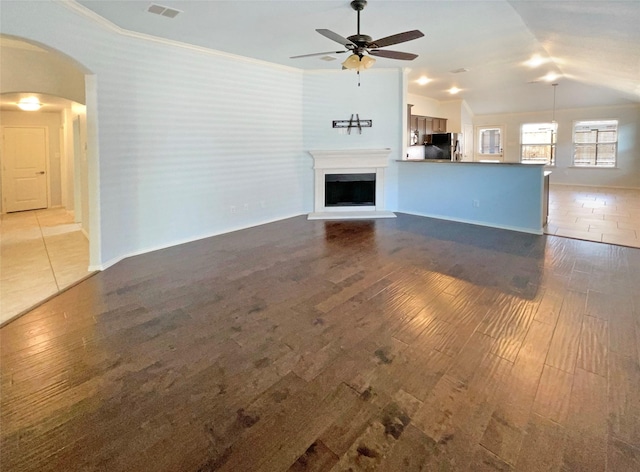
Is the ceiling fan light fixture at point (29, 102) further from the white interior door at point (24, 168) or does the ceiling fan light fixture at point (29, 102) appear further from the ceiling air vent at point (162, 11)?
the ceiling air vent at point (162, 11)

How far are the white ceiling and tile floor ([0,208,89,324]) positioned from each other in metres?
2.86

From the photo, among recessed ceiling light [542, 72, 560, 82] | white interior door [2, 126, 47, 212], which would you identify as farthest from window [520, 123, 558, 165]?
white interior door [2, 126, 47, 212]

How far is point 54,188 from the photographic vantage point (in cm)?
895

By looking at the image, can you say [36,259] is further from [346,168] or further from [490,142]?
[490,142]

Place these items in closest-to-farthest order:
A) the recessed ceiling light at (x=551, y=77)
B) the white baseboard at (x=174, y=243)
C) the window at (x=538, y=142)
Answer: the white baseboard at (x=174, y=243)
the recessed ceiling light at (x=551, y=77)
the window at (x=538, y=142)

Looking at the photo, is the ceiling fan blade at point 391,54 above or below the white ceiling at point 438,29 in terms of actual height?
below

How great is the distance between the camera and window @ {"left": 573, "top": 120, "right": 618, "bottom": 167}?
10992 millimetres

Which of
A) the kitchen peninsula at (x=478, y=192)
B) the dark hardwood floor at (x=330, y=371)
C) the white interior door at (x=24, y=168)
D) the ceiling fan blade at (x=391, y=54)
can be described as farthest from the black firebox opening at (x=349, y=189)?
the white interior door at (x=24, y=168)

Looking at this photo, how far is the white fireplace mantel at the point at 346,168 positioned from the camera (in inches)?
275

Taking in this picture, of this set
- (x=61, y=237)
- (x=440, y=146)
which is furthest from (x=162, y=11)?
(x=440, y=146)

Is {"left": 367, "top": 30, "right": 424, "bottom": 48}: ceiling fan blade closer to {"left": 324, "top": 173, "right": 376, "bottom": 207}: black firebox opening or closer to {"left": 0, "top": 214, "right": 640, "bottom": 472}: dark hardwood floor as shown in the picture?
{"left": 0, "top": 214, "right": 640, "bottom": 472}: dark hardwood floor

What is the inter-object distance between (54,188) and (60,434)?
364 inches

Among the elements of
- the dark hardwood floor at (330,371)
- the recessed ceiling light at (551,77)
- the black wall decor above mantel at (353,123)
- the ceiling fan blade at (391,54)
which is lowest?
the dark hardwood floor at (330,371)

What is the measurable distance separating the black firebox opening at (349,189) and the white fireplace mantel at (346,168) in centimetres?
9
